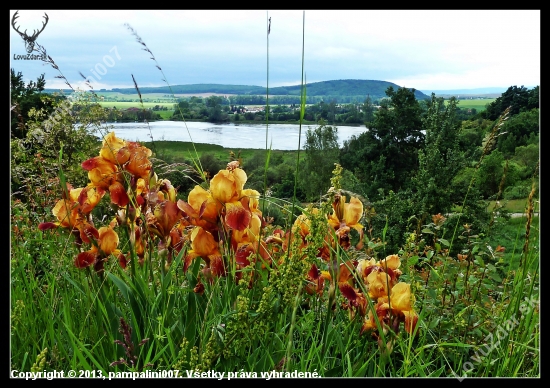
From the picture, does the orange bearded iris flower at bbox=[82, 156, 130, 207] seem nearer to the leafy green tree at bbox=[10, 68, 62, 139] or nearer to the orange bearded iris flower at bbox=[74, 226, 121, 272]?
the orange bearded iris flower at bbox=[74, 226, 121, 272]

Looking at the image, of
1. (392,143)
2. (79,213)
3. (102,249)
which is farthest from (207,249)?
(392,143)

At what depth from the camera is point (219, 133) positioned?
733 cm

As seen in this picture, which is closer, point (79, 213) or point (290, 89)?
point (79, 213)

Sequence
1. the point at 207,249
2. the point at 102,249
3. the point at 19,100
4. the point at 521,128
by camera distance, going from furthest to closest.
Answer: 1. the point at 521,128
2. the point at 19,100
3. the point at 102,249
4. the point at 207,249

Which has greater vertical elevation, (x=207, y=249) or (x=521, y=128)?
(x=521, y=128)

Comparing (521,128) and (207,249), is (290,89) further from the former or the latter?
(521,128)

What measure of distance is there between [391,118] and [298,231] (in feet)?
89.2

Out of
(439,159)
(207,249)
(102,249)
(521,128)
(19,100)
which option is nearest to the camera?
(207,249)

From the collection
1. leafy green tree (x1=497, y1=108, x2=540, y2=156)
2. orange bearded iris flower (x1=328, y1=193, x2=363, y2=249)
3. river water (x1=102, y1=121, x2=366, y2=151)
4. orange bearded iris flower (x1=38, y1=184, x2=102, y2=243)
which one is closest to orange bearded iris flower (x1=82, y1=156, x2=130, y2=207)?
orange bearded iris flower (x1=38, y1=184, x2=102, y2=243)

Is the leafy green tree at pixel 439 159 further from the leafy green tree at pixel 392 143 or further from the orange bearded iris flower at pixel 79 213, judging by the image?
the orange bearded iris flower at pixel 79 213

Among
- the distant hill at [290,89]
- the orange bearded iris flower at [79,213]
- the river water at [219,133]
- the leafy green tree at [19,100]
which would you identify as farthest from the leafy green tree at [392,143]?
the orange bearded iris flower at [79,213]
